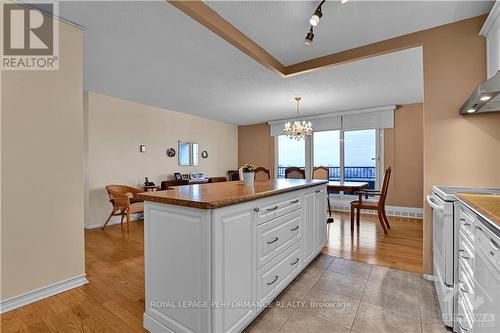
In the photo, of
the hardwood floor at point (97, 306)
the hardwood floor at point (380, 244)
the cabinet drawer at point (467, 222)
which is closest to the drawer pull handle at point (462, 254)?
the cabinet drawer at point (467, 222)

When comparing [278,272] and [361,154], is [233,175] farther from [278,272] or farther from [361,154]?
[278,272]

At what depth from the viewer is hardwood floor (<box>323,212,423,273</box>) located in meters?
2.69

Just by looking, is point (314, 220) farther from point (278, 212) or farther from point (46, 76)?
point (46, 76)

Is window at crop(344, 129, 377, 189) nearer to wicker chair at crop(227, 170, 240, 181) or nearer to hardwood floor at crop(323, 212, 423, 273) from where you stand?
hardwood floor at crop(323, 212, 423, 273)

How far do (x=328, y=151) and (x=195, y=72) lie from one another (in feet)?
13.8

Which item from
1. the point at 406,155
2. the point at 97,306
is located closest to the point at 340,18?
the point at 97,306

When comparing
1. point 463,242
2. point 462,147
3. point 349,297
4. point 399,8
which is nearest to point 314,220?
point 349,297

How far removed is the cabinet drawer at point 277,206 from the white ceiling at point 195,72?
1.68 m

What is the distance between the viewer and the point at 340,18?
212 cm

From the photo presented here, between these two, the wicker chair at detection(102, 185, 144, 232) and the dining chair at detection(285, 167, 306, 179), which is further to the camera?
the dining chair at detection(285, 167, 306, 179)

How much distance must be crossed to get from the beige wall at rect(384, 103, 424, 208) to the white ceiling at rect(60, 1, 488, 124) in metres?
0.40

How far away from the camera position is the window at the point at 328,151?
19.6 feet

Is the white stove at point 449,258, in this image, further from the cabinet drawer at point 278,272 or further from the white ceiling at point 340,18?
the white ceiling at point 340,18

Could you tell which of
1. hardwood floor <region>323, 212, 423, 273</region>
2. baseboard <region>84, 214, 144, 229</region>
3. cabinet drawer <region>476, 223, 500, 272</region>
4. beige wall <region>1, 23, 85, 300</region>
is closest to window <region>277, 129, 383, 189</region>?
hardwood floor <region>323, 212, 423, 273</region>
